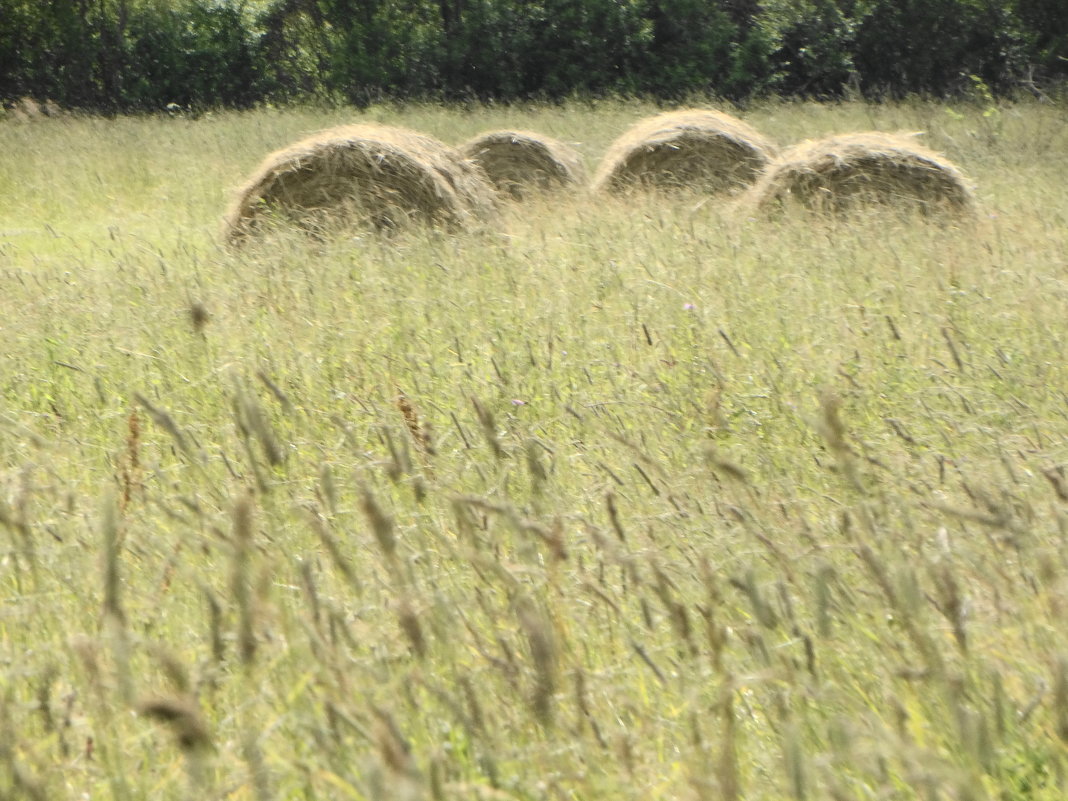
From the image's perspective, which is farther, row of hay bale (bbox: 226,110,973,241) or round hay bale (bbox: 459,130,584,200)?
round hay bale (bbox: 459,130,584,200)

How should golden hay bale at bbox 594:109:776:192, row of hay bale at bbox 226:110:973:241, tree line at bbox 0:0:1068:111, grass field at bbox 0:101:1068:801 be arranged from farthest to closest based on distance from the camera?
tree line at bbox 0:0:1068:111 → golden hay bale at bbox 594:109:776:192 → row of hay bale at bbox 226:110:973:241 → grass field at bbox 0:101:1068:801

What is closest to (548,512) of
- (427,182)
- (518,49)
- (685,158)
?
(427,182)

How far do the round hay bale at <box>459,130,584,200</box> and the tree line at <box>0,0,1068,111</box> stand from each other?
1119 centimetres

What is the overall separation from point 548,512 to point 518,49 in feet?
73.3

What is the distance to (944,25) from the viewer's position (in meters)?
23.7

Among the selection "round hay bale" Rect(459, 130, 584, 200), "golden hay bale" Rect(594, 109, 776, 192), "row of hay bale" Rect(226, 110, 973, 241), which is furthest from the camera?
"round hay bale" Rect(459, 130, 584, 200)

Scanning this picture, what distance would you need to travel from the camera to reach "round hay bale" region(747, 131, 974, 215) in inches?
349

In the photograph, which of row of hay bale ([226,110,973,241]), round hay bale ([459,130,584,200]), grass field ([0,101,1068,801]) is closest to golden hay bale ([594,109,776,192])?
round hay bale ([459,130,584,200])

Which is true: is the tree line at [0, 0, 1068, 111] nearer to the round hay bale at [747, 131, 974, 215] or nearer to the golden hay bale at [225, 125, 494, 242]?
the round hay bale at [747, 131, 974, 215]

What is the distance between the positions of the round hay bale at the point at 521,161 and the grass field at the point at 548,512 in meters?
2.00

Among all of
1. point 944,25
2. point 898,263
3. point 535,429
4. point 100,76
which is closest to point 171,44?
point 100,76

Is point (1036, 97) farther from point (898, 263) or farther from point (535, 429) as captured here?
point (535, 429)

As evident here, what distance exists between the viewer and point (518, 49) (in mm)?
24266

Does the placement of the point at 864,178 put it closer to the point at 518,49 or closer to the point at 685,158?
the point at 685,158
